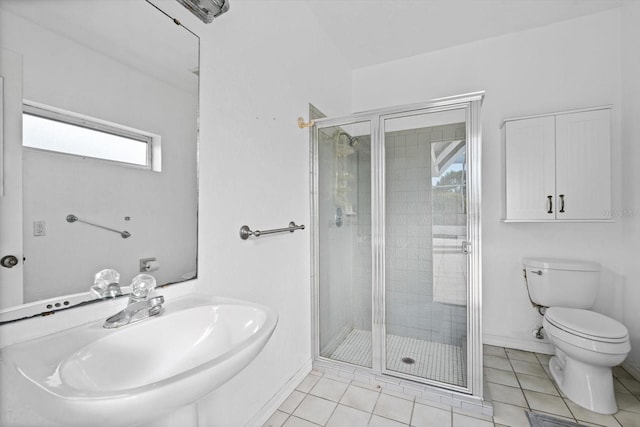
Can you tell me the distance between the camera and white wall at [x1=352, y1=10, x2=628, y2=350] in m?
2.24

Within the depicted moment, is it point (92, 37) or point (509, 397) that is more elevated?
point (92, 37)

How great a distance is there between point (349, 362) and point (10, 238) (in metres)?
1.97

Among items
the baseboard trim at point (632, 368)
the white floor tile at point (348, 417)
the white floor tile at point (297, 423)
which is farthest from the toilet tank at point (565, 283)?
the white floor tile at point (297, 423)

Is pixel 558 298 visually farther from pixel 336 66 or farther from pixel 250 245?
pixel 336 66

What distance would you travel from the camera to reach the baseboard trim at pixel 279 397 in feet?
5.05

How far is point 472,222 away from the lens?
1.73 meters

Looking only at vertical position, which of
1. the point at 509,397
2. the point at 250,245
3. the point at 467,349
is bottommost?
the point at 509,397

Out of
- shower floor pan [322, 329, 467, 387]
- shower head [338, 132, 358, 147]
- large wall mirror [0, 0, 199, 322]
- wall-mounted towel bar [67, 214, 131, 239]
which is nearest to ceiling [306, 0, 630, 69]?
shower head [338, 132, 358, 147]

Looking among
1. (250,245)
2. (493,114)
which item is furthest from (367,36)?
(250,245)

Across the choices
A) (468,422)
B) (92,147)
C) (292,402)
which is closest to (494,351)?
(468,422)

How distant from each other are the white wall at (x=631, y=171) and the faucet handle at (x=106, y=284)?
10.1ft

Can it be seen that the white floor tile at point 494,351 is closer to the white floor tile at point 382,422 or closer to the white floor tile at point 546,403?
the white floor tile at point 546,403

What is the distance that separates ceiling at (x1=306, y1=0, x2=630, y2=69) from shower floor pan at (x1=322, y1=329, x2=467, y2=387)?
2.41 m

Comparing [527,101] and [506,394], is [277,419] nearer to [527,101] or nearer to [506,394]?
[506,394]
